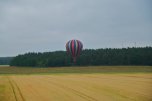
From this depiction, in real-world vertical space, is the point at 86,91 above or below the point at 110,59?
below


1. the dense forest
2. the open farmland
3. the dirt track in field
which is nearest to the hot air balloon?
the dense forest

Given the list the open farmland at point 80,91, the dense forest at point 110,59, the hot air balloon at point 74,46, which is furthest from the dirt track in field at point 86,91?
the dense forest at point 110,59

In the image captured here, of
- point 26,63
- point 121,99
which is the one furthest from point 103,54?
point 121,99

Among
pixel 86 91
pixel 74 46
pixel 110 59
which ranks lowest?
pixel 86 91

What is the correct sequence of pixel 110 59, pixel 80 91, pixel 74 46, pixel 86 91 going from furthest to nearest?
pixel 110 59
pixel 74 46
pixel 80 91
pixel 86 91

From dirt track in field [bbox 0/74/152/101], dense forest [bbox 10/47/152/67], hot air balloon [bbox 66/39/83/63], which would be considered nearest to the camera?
dirt track in field [bbox 0/74/152/101]

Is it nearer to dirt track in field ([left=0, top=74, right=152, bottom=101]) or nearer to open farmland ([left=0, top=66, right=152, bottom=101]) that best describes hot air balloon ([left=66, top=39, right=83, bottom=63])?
open farmland ([left=0, top=66, right=152, bottom=101])

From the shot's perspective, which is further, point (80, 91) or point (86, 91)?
point (80, 91)

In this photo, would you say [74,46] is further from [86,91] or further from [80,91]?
[86,91]

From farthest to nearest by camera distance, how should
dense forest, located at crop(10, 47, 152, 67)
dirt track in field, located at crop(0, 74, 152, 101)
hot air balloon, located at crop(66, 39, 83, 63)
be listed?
1. dense forest, located at crop(10, 47, 152, 67)
2. hot air balloon, located at crop(66, 39, 83, 63)
3. dirt track in field, located at crop(0, 74, 152, 101)

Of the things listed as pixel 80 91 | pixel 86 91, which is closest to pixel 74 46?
pixel 80 91

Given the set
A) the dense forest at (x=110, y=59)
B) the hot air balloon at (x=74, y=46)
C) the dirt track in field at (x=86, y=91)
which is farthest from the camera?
the dense forest at (x=110, y=59)

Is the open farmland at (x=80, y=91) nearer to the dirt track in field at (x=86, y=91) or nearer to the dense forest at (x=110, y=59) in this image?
the dirt track in field at (x=86, y=91)

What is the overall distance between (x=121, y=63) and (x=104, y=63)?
30.6 feet
